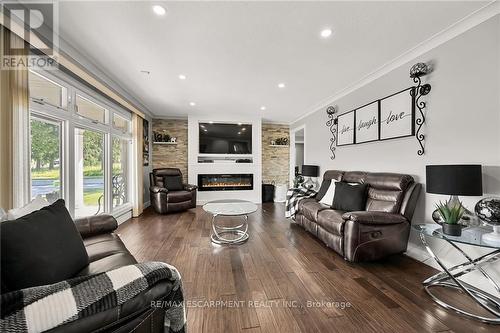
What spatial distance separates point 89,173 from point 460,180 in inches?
183

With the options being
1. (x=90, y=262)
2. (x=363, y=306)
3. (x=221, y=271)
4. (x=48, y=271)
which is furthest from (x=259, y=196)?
(x=48, y=271)

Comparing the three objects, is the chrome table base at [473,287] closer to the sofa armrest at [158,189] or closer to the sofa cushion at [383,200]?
the sofa cushion at [383,200]

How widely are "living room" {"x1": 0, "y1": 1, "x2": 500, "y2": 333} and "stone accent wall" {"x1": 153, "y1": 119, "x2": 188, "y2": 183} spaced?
2.06 meters

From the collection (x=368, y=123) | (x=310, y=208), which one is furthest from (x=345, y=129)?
(x=310, y=208)

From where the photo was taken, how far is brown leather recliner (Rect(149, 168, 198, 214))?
462 cm

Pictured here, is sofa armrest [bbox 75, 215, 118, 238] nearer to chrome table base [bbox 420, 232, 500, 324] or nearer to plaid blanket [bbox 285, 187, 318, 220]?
plaid blanket [bbox 285, 187, 318, 220]

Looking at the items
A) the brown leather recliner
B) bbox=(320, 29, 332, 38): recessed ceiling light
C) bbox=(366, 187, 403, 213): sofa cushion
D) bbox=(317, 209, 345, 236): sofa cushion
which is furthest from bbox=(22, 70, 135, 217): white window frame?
bbox=(366, 187, 403, 213): sofa cushion

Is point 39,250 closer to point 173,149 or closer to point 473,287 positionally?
point 473,287

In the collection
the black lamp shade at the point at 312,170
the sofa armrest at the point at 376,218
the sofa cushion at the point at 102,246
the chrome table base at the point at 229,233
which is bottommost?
the chrome table base at the point at 229,233

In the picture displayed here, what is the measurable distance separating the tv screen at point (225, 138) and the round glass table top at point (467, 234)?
15.3 feet

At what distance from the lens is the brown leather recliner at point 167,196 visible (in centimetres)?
462

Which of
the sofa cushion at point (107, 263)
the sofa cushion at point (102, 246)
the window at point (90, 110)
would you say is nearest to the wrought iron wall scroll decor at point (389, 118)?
the sofa cushion at point (107, 263)

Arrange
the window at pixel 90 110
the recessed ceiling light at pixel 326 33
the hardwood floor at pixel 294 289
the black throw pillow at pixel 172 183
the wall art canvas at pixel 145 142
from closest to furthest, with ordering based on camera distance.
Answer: the hardwood floor at pixel 294 289, the recessed ceiling light at pixel 326 33, the window at pixel 90 110, the black throw pillow at pixel 172 183, the wall art canvas at pixel 145 142

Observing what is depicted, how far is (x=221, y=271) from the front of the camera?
2180 millimetres
